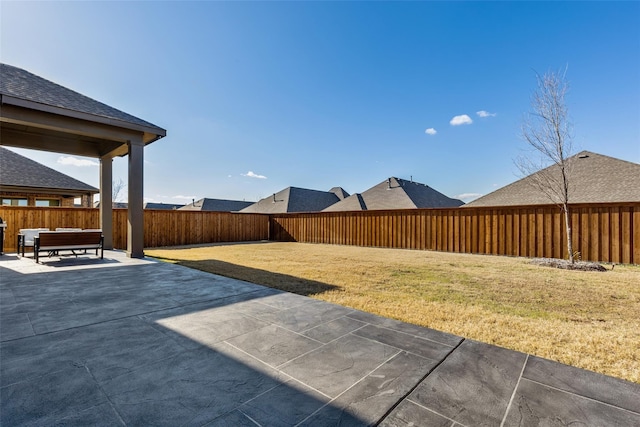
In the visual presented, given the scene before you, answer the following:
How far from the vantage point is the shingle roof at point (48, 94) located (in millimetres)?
6410

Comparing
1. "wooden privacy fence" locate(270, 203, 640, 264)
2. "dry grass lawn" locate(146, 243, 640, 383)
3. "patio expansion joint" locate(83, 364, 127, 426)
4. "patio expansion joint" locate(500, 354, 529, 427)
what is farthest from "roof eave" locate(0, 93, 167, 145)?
"patio expansion joint" locate(500, 354, 529, 427)

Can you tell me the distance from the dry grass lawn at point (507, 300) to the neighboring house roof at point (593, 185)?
21.3 ft

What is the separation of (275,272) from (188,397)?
4.57 m

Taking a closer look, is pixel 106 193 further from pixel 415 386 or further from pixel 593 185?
pixel 593 185

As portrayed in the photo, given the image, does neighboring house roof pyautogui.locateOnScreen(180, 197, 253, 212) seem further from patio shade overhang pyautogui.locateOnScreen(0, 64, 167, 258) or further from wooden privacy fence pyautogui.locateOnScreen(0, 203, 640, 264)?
patio shade overhang pyautogui.locateOnScreen(0, 64, 167, 258)

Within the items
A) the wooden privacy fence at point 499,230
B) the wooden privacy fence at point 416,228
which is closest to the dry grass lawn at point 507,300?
the wooden privacy fence at point 499,230

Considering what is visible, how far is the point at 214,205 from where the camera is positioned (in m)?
35.3

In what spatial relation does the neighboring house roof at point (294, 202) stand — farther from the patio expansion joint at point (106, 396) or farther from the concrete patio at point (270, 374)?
the patio expansion joint at point (106, 396)

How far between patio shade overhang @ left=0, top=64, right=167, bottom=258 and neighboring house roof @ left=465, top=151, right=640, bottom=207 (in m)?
13.5

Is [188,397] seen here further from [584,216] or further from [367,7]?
[367,7]

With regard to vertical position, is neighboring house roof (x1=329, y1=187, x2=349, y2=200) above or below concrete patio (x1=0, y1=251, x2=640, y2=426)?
above

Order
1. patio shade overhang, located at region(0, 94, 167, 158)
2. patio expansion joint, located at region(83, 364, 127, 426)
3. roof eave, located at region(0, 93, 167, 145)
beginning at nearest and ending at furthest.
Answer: patio expansion joint, located at region(83, 364, 127, 426), roof eave, located at region(0, 93, 167, 145), patio shade overhang, located at region(0, 94, 167, 158)

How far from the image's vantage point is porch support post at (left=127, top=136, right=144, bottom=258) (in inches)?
310

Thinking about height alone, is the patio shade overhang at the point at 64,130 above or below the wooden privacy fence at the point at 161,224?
above
